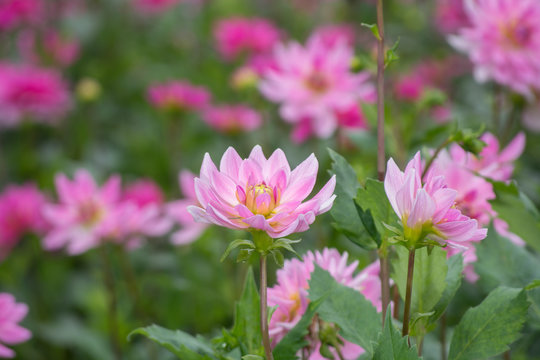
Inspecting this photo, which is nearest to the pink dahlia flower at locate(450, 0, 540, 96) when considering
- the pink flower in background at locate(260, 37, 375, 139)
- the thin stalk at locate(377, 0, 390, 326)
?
the pink flower in background at locate(260, 37, 375, 139)

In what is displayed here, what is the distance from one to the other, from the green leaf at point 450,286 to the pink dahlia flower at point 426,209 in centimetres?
6

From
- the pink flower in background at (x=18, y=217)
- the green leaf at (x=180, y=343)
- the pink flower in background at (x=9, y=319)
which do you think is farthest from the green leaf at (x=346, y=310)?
the pink flower in background at (x=18, y=217)

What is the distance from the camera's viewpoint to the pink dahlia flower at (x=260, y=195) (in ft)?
1.60

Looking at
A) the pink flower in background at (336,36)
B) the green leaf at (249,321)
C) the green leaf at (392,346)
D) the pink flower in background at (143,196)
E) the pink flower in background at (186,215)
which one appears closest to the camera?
the green leaf at (392,346)

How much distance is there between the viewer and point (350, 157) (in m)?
1.49

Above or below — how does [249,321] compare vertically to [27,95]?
below

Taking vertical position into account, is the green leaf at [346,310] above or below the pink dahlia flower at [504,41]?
below

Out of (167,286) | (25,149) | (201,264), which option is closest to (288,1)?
(25,149)

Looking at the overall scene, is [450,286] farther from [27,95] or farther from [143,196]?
[27,95]

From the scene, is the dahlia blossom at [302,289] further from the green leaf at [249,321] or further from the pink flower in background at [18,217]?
the pink flower in background at [18,217]

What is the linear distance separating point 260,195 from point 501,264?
295 mm

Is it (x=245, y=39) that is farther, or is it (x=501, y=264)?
(x=245, y=39)

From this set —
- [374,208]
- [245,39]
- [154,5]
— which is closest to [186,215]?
[374,208]

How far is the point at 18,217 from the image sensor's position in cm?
142
